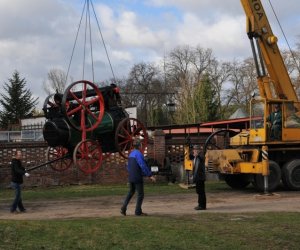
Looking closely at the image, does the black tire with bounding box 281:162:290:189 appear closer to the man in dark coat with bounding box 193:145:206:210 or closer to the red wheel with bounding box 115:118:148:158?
the red wheel with bounding box 115:118:148:158

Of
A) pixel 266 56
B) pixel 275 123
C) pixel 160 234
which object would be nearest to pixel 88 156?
pixel 160 234

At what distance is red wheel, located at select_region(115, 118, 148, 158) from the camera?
16.4 m

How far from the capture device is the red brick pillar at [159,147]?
24.3 meters

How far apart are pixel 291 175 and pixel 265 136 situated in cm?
188

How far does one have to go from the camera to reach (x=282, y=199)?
56.7 feet

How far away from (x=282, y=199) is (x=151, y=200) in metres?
4.19

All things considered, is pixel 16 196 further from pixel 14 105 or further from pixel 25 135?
pixel 14 105

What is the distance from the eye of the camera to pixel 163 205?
16.0m

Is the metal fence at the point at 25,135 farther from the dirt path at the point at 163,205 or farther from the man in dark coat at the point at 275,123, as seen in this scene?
the man in dark coat at the point at 275,123

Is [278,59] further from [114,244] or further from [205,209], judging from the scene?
[114,244]

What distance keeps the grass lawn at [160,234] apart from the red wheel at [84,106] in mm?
4558

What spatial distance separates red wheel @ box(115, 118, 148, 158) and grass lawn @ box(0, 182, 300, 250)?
4.69m

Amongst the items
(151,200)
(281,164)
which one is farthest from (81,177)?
(281,164)

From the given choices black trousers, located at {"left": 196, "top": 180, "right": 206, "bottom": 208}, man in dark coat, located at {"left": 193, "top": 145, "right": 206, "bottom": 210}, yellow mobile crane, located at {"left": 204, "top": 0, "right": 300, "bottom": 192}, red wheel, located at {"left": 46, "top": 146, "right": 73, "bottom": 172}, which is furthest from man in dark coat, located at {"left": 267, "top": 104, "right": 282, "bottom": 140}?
red wheel, located at {"left": 46, "top": 146, "right": 73, "bottom": 172}
